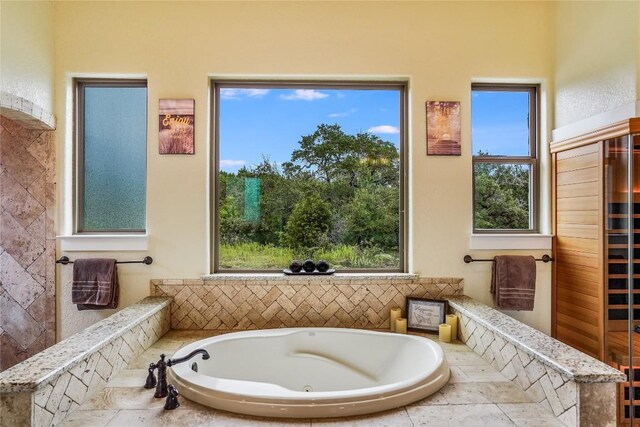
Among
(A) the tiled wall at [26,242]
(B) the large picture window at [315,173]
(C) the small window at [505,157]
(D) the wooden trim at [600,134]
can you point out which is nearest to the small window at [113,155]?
(A) the tiled wall at [26,242]

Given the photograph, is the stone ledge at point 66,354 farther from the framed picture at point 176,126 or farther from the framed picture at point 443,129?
the framed picture at point 443,129

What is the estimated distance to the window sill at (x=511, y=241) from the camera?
8.91ft

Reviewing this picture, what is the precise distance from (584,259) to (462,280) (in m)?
0.78

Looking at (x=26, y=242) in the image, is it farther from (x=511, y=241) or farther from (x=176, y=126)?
(x=511, y=241)

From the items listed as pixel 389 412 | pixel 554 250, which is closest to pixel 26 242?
pixel 389 412

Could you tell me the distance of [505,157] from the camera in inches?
112

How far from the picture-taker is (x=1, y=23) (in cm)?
218

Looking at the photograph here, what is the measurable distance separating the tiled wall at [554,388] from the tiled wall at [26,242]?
2.92 meters

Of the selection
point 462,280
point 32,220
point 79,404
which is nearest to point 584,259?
point 462,280

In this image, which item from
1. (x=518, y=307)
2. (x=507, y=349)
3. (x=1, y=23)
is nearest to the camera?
(x=507, y=349)

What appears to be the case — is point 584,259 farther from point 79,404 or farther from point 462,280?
point 79,404

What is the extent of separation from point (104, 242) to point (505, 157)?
120 inches

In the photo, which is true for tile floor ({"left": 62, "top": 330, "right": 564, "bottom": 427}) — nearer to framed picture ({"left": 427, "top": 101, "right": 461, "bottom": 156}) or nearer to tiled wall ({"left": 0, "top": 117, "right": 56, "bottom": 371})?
tiled wall ({"left": 0, "top": 117, "right": 56, "bottom": 371})

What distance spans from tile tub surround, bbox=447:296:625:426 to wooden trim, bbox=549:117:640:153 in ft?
4.14
